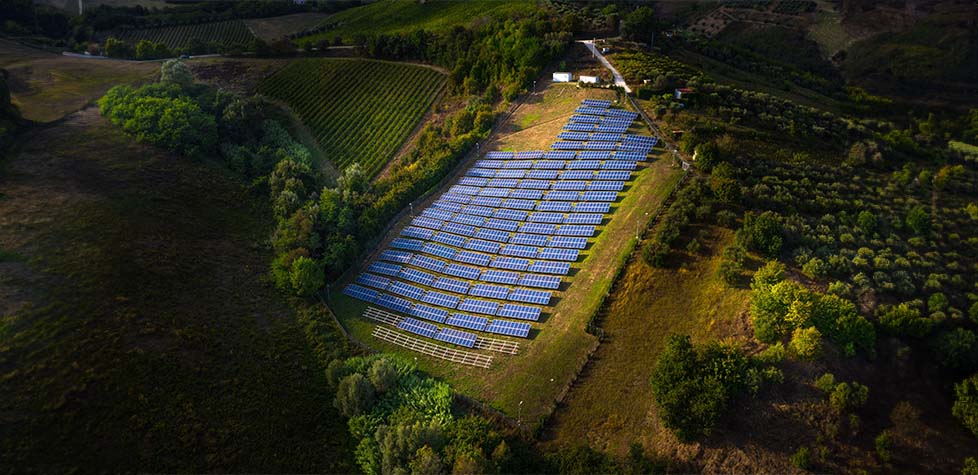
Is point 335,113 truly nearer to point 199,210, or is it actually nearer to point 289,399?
point 199,210

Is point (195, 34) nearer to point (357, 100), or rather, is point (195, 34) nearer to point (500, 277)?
point (357, 100)

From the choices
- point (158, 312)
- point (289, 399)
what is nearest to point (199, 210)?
point (158, 312)

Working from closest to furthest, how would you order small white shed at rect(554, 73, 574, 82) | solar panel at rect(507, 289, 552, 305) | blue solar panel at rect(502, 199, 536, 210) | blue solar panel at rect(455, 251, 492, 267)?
solar panel at rect(507, 289, 552, 305) → blue solar panel at rect(455, 251, 492, 267) → blue solar panel at rect(502, 199, 536, 210) → small white shed at rect(554, 73, 574, 82)

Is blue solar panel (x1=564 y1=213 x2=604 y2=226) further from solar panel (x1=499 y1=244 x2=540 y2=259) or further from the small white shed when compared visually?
the small white shed

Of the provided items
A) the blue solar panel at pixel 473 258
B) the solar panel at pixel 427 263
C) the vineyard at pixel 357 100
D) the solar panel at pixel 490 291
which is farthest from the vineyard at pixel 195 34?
the solar panel at pixel 490 291

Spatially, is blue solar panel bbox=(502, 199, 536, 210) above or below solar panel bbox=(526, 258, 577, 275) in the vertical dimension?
above

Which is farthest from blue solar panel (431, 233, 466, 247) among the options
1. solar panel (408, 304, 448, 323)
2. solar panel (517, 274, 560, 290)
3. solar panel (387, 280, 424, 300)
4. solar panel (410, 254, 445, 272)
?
solar panel (517, 274, 560, 290)

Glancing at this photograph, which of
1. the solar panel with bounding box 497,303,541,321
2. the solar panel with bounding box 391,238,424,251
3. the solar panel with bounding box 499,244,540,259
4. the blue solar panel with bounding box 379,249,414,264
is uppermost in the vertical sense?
the solar panel with bounding box 499,244,540,259
